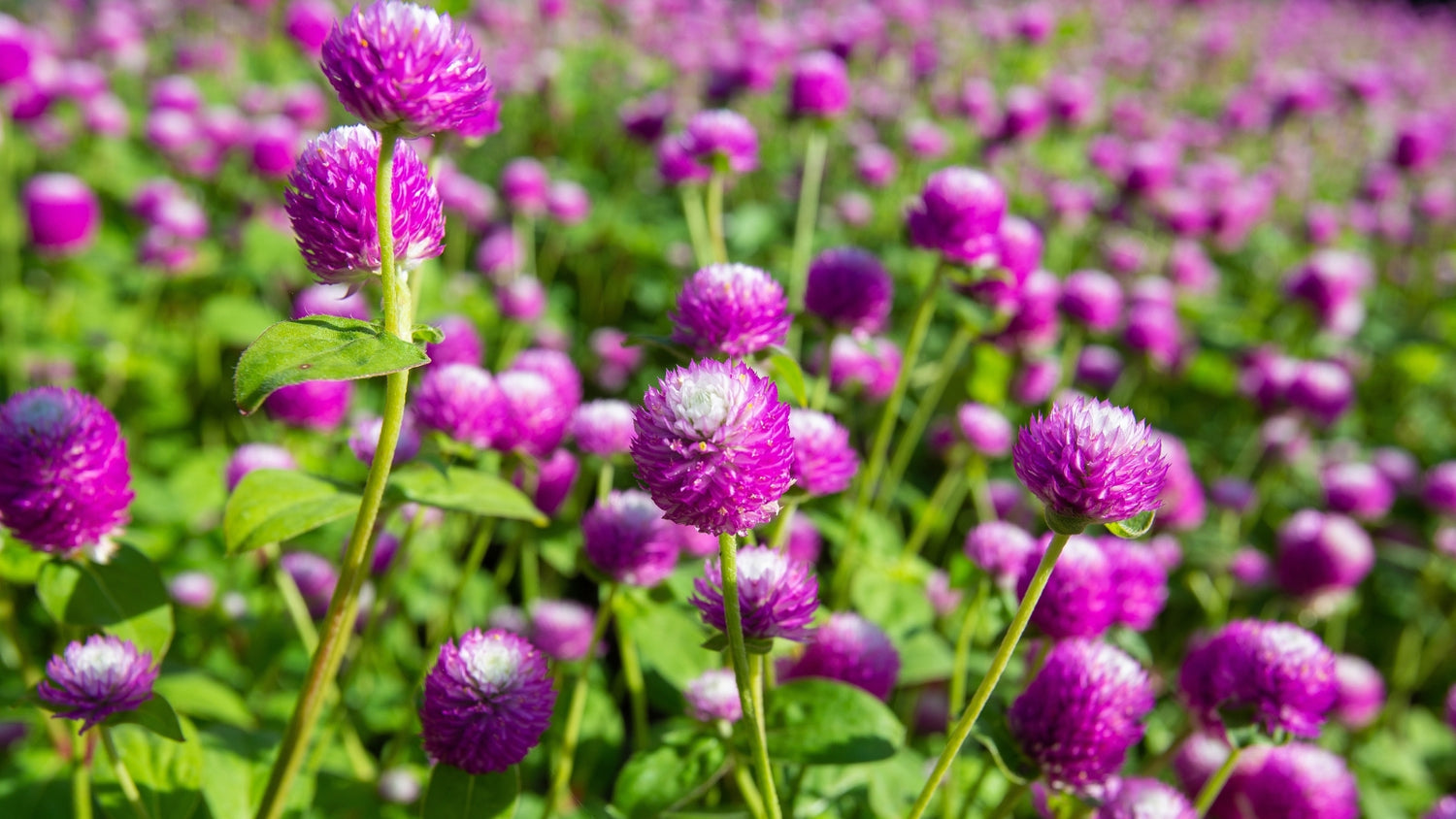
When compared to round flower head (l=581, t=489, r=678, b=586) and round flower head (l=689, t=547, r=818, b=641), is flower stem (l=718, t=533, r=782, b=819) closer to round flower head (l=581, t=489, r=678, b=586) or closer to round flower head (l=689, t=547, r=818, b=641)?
round flower head (l=689, t=547, r=818, b=641)

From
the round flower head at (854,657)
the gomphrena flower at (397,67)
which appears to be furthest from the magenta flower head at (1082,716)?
the gomphrena flower at (397,67)

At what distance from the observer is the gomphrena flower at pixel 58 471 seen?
1.09 meters

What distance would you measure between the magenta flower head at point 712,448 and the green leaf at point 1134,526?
32 cm

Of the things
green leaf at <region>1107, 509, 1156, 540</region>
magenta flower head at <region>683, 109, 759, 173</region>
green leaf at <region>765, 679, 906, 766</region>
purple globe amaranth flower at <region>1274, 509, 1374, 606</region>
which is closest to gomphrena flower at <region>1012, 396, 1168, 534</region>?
green leaf at <region>1107, 509, 1156, 540</region>

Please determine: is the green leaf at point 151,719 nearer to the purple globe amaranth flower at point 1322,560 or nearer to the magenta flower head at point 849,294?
the magenta flower head at point 849,294

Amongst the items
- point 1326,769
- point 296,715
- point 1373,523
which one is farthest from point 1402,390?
point 296,715

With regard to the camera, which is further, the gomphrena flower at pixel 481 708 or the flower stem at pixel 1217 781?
the flower stem at pixel 1217 781

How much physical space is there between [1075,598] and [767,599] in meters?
0.55

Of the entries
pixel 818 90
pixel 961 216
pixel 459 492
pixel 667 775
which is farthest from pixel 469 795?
A: pixel 818 90

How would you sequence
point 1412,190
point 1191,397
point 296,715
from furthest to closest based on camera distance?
point 1412,190
point 1191,397
point 296,715

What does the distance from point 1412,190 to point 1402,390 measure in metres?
2.46

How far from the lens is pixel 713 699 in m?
1.25

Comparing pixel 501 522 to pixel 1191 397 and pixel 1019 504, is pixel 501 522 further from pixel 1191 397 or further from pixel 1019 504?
pixel 1191 397

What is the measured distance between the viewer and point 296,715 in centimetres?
112
